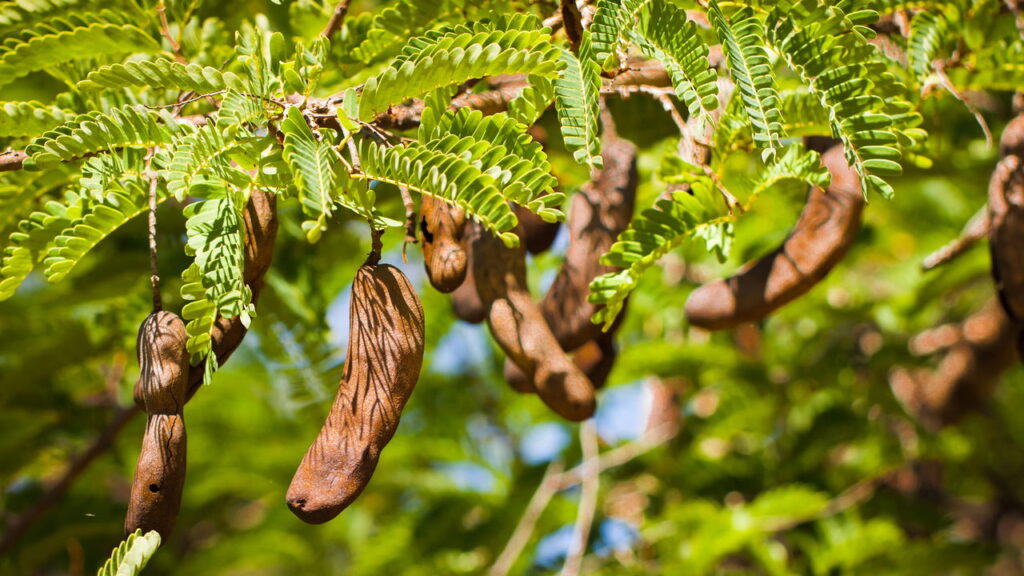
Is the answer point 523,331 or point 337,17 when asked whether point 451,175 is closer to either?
point 523,331

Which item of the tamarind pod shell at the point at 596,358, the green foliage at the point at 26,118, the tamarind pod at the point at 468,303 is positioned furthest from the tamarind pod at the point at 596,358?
the green foliage at the point at 26,118

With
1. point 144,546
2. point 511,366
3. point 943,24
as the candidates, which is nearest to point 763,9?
point 943,24

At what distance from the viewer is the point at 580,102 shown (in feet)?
3.25

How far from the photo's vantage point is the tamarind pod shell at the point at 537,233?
133cm

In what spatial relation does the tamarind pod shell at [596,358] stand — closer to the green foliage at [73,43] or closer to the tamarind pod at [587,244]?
the tamarind pod at [587,244]

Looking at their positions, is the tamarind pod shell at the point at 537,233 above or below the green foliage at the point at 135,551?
below

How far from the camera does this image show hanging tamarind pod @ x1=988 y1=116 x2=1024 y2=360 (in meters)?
1.29

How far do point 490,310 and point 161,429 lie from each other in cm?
40

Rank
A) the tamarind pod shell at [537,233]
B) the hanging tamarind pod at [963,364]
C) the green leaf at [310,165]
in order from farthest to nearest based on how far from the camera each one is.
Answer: the hanging tamarind pod at [963,364], the tamarind pod shell at [537,233], the green leaf at [310,165]

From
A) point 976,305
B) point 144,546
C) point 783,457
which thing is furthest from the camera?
point 976,305

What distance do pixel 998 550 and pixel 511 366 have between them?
1708 millimetres

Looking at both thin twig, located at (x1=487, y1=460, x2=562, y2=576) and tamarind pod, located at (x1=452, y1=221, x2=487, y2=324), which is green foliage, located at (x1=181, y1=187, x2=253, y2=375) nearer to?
tamarind pod, located at (x1=452, y1=221, x2=487, y2=324)

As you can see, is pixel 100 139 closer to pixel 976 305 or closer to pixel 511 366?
pixel 511 366

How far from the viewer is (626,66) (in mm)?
1105
